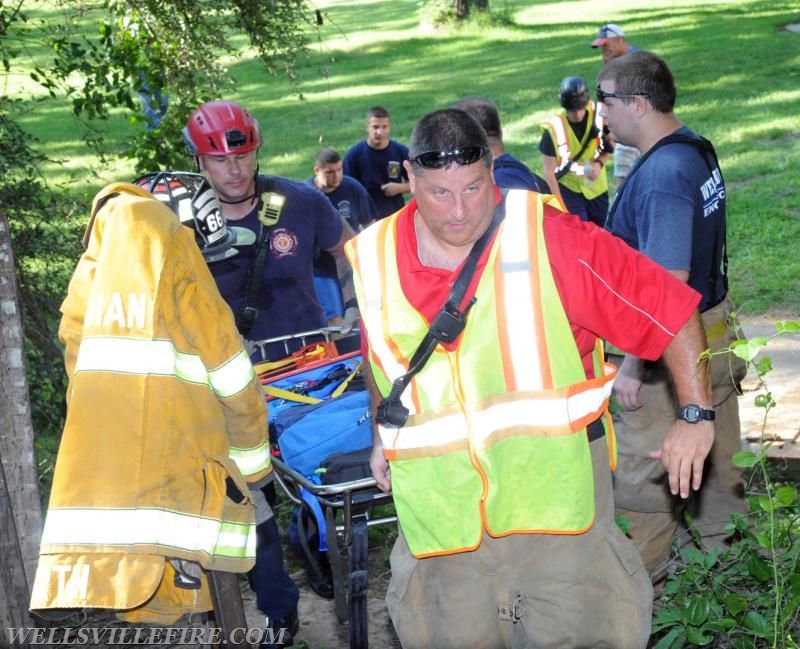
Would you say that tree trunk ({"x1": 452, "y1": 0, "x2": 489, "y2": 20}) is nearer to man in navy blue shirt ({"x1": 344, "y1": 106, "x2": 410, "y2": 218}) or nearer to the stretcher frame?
man in navy blue shirt ({"x1": 344, "y1": 106, "x2": 410, "y2": 218})

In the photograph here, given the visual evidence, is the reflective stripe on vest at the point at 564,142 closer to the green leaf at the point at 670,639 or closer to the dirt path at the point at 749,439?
the dirt path at the point at 749,439

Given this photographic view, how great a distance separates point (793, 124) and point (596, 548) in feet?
42.5

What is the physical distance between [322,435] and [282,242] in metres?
1.32

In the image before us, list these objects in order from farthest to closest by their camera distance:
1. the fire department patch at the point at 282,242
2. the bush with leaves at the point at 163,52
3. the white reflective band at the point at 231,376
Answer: the bush with leaves at the point at 163,52, the fire department patch at the point at 282,242, the white reflective band at the point at 231,376

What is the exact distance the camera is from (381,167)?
10570 mm

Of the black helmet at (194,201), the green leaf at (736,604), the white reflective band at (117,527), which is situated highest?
the black helmet at (194,201)

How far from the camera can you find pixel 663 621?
412 centimetres

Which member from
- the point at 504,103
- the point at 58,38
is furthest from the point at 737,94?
the point at 58,38

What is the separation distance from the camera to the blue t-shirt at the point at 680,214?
4516 millimetres

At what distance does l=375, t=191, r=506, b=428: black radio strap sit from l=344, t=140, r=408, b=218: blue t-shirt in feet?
23.2

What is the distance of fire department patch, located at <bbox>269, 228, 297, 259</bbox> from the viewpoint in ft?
17.9

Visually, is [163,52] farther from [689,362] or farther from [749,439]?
[689,362]

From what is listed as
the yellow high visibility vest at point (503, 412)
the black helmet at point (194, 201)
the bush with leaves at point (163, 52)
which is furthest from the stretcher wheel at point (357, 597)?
the bush with leaves at point (163, 52)

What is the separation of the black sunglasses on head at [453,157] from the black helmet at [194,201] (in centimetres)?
103
